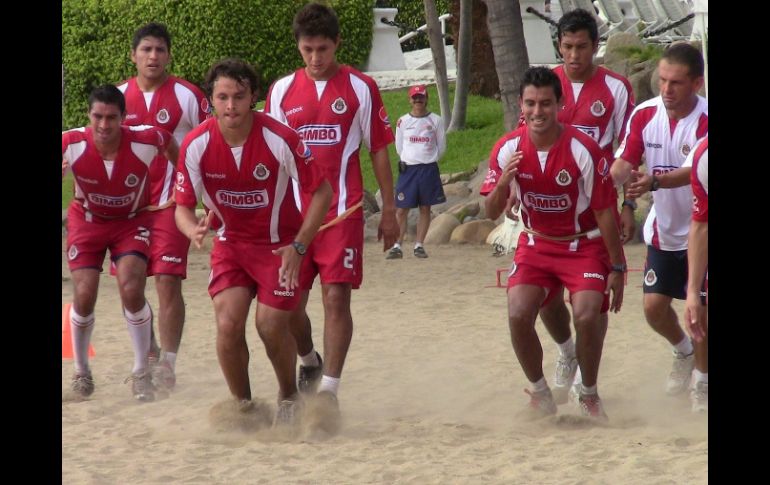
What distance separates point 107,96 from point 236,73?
4.78 ft

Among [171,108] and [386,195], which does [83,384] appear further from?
[386,195]

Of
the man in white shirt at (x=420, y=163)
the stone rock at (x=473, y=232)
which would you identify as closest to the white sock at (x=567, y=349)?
the man in white shirt at (x=420, y=163)

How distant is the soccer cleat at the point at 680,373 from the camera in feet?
24.6

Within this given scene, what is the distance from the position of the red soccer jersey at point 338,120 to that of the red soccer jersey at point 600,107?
1.13m

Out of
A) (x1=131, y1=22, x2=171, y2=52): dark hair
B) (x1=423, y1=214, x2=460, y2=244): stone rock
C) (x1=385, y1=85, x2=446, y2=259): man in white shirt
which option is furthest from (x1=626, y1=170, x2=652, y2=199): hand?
(x1=423, y1=214, x2=460, y2=244): stone rock

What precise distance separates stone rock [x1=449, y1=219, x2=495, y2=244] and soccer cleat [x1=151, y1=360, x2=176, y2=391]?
861 cm

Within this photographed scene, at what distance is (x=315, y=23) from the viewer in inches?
280

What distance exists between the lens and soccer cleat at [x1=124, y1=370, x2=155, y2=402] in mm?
7684

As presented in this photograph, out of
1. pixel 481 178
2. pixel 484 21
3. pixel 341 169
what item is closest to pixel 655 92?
pixel 481 178

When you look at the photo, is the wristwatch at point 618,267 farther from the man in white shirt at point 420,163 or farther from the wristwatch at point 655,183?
the man in white shirt at point 420,163

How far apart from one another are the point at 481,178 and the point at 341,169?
1132cm

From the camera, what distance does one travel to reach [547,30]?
26250 millimetres

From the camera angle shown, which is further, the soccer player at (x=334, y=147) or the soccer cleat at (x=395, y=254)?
the soccer cleat at (x=395, y=254)

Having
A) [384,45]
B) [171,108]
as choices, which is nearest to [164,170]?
[171,108]
